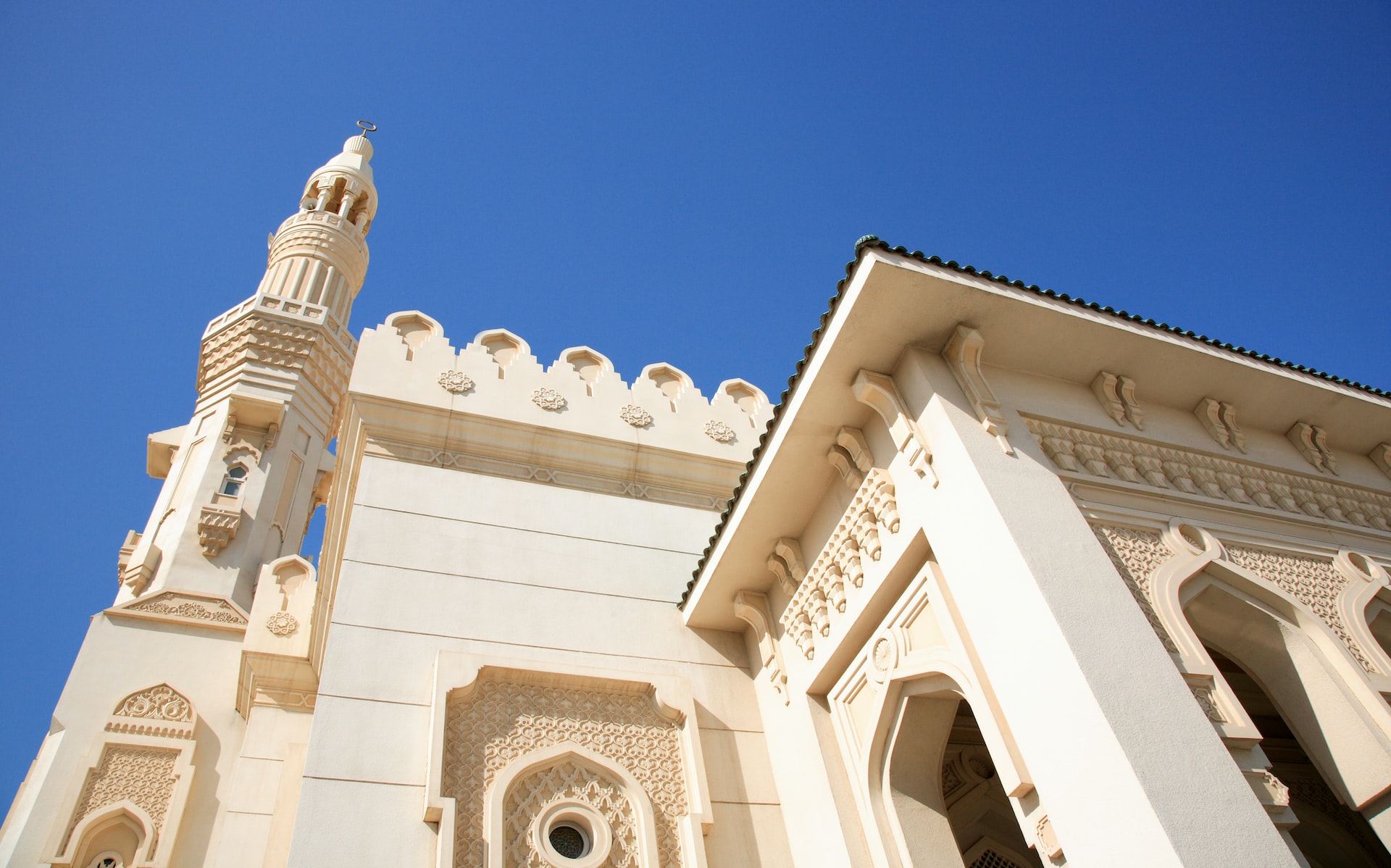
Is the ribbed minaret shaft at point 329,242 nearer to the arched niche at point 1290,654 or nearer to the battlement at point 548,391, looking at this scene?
the battlement at point 548,391

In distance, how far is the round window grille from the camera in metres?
4.33

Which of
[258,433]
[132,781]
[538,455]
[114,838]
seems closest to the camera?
[538,455]

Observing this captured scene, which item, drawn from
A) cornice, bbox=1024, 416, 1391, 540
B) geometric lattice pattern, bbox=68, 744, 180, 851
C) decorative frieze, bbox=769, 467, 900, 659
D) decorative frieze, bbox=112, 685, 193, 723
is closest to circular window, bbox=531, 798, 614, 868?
decorative frieze, bbox=769, 467, 900, 659

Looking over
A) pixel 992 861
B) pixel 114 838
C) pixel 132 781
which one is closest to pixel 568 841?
pixel 992 861

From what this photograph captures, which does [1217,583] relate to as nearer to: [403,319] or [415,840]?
[415,840]

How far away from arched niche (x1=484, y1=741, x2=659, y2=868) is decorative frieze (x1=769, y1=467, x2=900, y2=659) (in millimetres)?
1214

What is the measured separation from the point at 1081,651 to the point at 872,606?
145 cm

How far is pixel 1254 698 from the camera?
6.12m

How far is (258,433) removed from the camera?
13148 millimetres

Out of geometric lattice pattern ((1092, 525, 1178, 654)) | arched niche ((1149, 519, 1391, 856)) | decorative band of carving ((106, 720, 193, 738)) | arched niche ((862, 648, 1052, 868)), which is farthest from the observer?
decorative band of carving ((106, 720, 193, 738))

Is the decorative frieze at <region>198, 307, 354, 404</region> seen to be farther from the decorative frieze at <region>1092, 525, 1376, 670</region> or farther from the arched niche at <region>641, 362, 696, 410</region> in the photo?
the decorative frieze at <region>1092, 525, 1376, 670</region>

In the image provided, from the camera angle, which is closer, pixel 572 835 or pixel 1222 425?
pixel 572 835

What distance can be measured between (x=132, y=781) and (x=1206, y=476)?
27.7ft

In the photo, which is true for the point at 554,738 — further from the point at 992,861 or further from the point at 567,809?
Result: the point at 992,861
